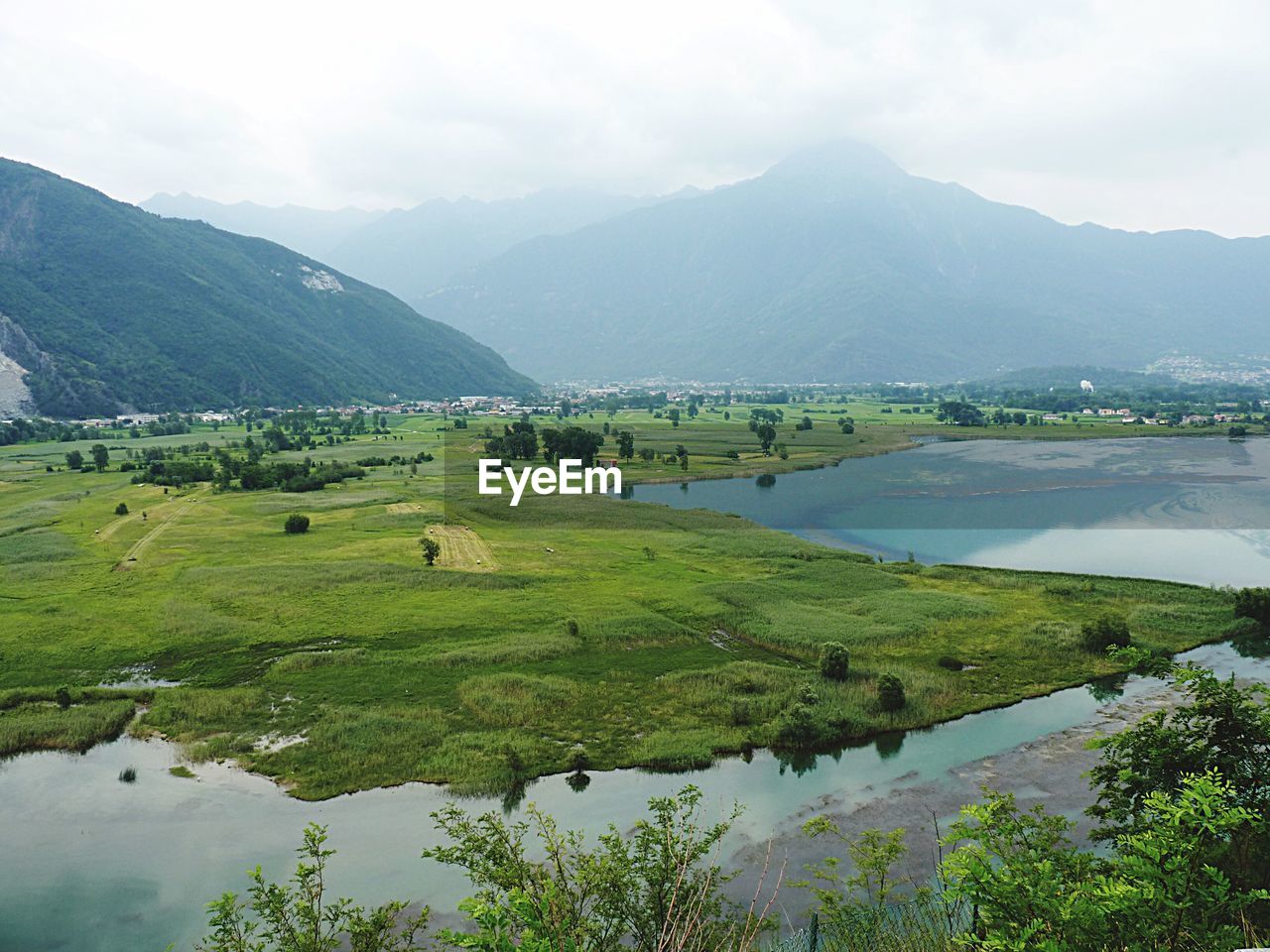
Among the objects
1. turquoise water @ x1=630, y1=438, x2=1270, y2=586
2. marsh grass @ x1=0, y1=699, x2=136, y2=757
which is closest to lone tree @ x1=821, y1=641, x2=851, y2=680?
marsh grass @ x1=0, y1=699, x2=136, y2=757

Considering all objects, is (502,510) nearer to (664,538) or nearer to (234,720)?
(664,538)

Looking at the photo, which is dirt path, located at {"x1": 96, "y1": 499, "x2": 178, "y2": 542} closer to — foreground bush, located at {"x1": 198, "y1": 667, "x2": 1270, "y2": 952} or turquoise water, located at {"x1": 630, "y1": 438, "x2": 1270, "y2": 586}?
turquoise water, located at {"x1": 630, "y1": 438, "x2": 1270, "y2": 586}

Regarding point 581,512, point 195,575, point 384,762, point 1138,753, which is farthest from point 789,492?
point 1138,753

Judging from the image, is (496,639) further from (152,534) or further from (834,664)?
(152,534)

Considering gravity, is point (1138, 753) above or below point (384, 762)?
above

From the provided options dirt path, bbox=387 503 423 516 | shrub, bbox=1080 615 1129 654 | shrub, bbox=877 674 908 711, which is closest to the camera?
shrub, bbox=877 674 908 711

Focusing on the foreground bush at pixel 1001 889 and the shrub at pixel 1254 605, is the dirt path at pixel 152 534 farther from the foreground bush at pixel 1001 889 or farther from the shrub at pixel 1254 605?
the shrub at pixel 1254 605
